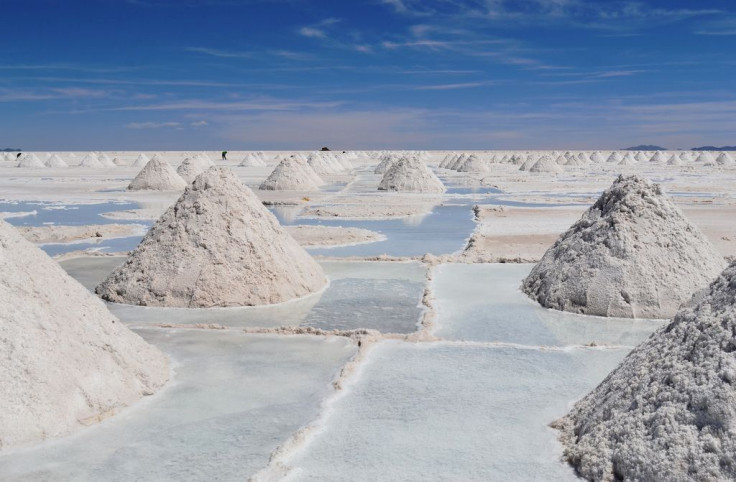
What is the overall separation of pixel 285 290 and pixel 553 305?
288 centimetres

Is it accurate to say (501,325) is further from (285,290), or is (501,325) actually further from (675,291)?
(285,290)

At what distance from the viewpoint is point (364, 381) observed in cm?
506

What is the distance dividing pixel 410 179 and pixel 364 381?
20582 millimetres

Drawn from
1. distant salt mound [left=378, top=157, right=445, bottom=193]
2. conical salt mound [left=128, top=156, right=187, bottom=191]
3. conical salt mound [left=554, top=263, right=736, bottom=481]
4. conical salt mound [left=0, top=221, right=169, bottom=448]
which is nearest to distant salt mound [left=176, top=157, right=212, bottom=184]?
conical salt mound [left=128, top=156, right=187, bottom=191]

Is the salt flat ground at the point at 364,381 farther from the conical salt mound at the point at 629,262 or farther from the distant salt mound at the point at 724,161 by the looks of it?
the distant salt mound at the point at 724,161

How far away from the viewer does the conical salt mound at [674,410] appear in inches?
125

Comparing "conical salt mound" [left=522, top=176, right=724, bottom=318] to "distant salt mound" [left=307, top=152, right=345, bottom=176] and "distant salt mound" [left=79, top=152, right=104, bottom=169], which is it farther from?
"distant salt mound" [left=79, top=152, right=104, bottom=169]

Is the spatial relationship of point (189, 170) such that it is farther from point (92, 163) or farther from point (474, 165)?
point (92, 163)

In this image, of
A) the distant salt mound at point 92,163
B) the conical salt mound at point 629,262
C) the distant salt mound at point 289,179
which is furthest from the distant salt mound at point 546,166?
the conical salt mound at point 629,262

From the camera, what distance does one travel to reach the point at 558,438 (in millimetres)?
4008

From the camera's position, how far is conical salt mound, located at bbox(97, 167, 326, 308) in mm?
7496

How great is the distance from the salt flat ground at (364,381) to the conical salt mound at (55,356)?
140mm

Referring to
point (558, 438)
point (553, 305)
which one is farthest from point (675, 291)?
point (558, 438)

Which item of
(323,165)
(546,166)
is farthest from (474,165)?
(323,165)
